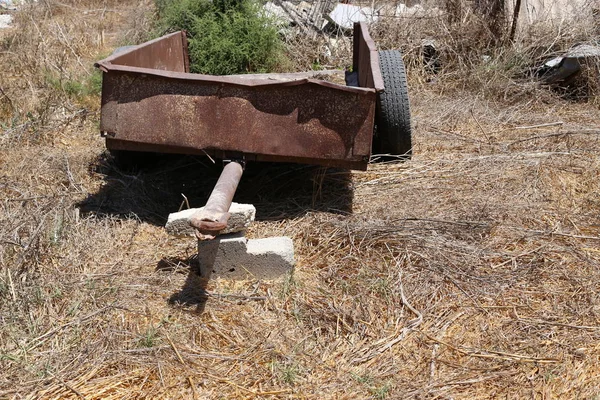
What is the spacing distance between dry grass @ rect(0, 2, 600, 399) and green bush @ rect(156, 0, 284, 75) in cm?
217

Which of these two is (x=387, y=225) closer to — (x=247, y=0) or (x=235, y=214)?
(x=235, y=214)

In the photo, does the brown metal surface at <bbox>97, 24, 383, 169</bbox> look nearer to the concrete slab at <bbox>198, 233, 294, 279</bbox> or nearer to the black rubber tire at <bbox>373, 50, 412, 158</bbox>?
the concrete slab at <bbox>198, 233, 294, 279</bbox>

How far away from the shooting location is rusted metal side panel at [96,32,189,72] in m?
4.30

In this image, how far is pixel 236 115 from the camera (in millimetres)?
3736

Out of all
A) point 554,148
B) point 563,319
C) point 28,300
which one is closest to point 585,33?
point 554,148

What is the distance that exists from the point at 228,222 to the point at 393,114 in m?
1.73

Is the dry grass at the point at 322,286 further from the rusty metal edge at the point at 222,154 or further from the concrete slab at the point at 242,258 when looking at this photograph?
the rusty metal edge at the point at 222,154

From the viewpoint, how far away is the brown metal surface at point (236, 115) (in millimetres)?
3703

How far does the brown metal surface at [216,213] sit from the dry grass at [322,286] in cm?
48

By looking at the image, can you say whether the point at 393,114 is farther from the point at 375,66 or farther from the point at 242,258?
the point at 242,258

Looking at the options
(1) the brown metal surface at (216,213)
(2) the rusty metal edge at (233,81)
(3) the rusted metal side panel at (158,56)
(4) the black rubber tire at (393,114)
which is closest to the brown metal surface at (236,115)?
(2) the rusty metal edge at (233,81)

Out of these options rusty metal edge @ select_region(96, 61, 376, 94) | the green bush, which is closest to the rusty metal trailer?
rusty metal edge @ select_region(96, 61, 376, 94)

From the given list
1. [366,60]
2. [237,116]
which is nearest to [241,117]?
[237,116]

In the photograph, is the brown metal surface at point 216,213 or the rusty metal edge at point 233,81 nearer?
the brown metal surface at point 216,213
